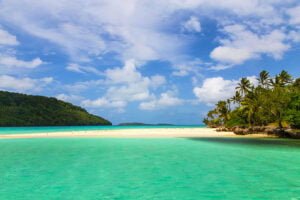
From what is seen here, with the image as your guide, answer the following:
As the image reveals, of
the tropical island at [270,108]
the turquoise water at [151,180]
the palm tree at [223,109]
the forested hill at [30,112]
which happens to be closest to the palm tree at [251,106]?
the tropical island at [270,108]

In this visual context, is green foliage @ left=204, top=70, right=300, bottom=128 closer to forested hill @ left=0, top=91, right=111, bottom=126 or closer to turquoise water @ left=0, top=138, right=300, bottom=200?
turquoise water @ left=0, top=138, right=300, bottom=200

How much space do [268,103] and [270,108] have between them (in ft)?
3.38

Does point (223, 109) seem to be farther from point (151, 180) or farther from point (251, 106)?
point (151, 180)

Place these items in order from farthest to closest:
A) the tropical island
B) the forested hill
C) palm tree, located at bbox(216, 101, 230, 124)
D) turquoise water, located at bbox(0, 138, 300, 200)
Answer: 1. the forested hill
2. palm tree, located at bbox(216, 101, 230, 124)
3. the tropical island
4. turquoise water, located at bbox(0, 138, 300, 200)

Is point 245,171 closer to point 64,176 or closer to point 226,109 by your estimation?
point 64,176

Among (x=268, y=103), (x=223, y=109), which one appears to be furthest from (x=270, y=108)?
(x=223, y=109)

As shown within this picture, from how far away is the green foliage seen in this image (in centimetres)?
5434

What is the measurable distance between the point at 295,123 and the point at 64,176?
45.1 metres

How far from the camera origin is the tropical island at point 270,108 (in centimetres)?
5353

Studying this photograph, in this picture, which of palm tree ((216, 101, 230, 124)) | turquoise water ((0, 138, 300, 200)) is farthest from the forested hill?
turquoise water ((0, 138, 300, 200))

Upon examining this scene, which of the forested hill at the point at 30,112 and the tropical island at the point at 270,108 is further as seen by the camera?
the forested hill at the point at 30,112

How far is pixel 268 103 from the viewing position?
58250mm

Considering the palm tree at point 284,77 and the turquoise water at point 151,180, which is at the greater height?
the palm tree at point 284,77

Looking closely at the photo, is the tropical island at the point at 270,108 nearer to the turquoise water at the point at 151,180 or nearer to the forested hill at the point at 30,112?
the turquoise water at the point at 151,180
